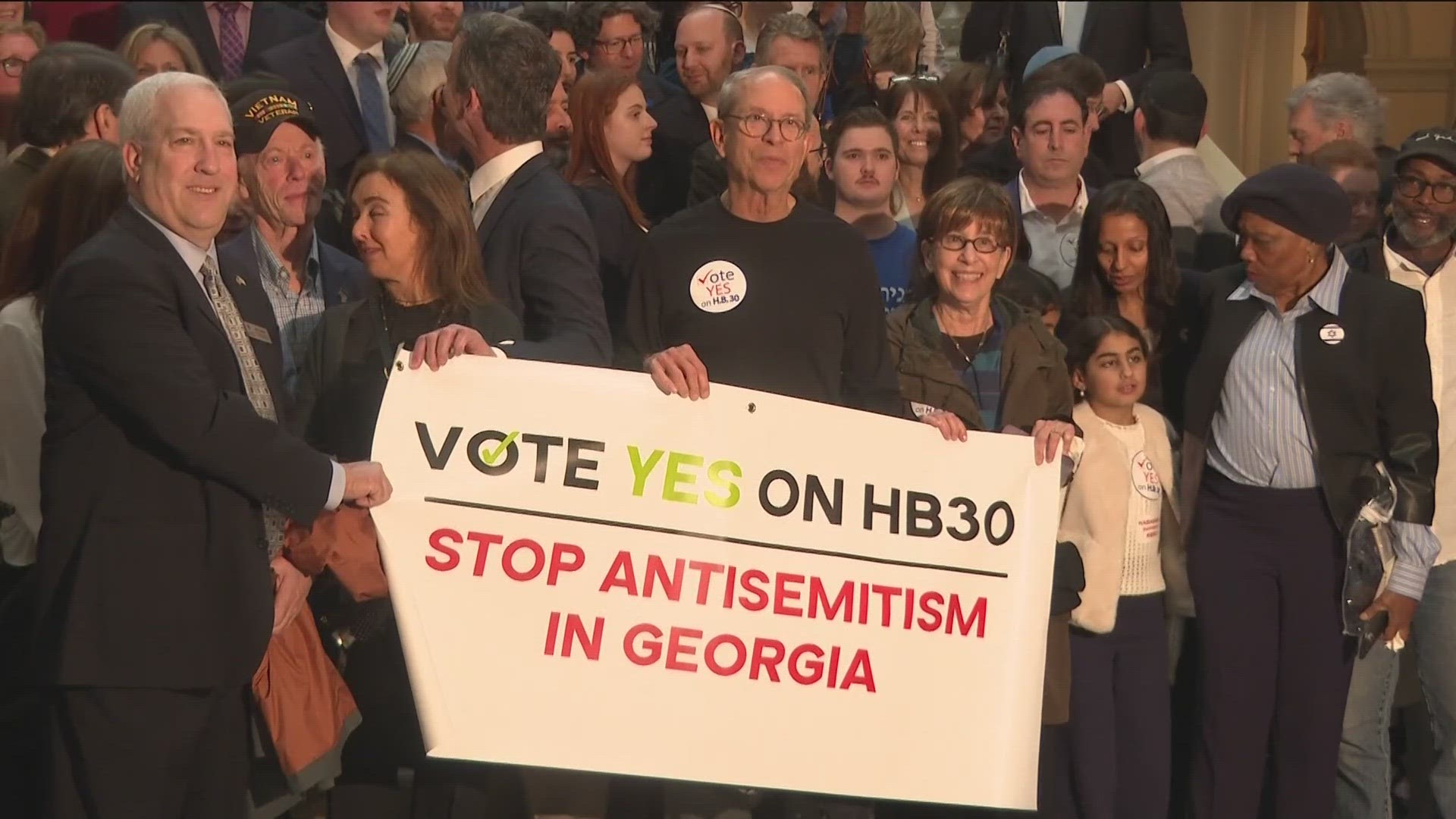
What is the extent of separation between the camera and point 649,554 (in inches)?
176

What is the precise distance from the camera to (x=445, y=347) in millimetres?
4387

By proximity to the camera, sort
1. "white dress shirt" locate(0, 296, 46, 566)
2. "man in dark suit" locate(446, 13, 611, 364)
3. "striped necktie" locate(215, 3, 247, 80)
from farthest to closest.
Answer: "striped necktie" locate(215, 3, 247, 80), "man in dark suit" locate(446, 13, 611, 364), "white dress shirt" locate(0, 296, 46, 566)

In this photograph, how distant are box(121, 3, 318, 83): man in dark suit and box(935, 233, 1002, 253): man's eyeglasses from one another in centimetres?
355

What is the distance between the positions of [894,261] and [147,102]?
2710 mm

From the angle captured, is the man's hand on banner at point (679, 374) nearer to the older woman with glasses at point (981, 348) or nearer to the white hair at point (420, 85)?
the older woman with glasses at point (981, 348)

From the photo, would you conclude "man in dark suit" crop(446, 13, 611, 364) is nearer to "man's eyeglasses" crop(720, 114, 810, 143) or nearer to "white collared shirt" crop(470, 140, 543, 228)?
"white collared shirt" crop(470, 140, 543, 228)

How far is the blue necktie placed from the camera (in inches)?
275

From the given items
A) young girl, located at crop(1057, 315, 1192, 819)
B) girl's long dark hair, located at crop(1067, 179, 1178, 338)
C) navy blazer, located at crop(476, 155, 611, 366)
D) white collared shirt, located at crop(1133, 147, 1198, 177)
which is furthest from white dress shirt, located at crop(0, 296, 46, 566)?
white collared shirt, located at crop(1133, 147, 1198, 177)

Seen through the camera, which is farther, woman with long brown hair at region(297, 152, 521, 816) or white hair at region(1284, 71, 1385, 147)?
white hair at region(1284, 71, 1385, 147)

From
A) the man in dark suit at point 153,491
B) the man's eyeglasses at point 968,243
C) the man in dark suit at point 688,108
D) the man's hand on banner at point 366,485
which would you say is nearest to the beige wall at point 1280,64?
the man in dark suit at point 688,108

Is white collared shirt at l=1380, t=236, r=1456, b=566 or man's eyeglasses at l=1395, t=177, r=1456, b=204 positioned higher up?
man's eyeglasses at l=1395, t=177, r=1456, b=204

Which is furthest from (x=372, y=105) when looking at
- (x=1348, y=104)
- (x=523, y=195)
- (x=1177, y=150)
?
(x=1348, y=104)

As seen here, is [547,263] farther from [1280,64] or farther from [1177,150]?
[1280,64]

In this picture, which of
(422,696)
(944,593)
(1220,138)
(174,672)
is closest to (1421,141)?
(944,593)
